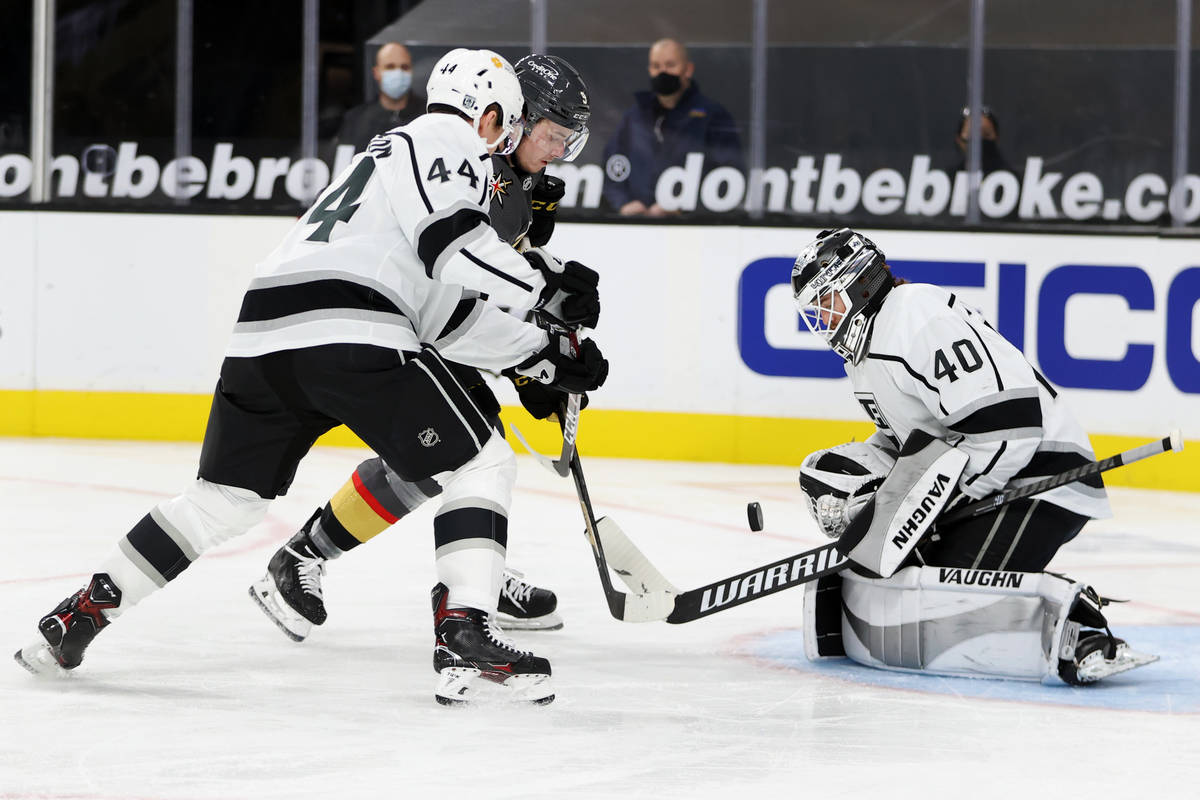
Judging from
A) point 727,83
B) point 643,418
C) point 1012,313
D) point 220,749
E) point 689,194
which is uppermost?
point 727,83

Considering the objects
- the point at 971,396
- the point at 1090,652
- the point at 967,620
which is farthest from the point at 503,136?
the point at 1090,652

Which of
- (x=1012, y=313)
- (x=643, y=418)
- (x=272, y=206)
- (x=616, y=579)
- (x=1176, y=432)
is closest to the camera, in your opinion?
(x=1176, y=432)

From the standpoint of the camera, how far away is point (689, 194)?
6.32 metres

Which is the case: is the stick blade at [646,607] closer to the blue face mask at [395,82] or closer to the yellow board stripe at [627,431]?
the yellow board stripe at [627,431]

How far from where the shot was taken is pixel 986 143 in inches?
240

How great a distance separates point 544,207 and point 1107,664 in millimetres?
1368

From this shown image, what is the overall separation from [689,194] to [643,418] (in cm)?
88

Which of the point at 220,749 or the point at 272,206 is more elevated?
the point at 272,206

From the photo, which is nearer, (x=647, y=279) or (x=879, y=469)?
(x=879, y=469)

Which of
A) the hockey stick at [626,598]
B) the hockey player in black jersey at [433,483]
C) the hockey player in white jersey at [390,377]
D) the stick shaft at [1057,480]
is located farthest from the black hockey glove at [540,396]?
the stick shaft at [1057,480]

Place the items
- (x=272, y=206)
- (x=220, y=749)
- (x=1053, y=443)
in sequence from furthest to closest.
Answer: (x=272, y=206) → (x=1053, y=443) → (x=220, y=749)

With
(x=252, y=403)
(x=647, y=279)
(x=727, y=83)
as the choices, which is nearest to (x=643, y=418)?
(x=647, y=279)

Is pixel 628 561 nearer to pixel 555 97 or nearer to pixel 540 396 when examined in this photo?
pixel 540 396

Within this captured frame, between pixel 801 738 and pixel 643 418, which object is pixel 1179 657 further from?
pixel 643 418
